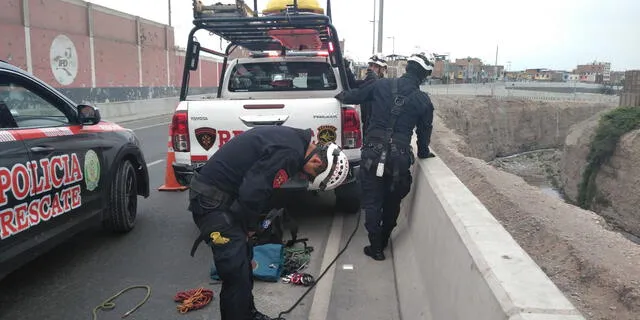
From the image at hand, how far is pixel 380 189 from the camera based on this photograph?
4680 mm

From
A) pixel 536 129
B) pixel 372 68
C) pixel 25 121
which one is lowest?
pixel 536 129

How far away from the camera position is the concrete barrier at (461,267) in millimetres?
1936

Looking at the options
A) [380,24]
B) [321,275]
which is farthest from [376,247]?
[380,24]

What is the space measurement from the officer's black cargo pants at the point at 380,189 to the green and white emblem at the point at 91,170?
2.44 metres

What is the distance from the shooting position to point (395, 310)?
3.72m

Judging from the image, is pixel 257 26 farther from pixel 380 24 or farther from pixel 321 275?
pixel 380 24

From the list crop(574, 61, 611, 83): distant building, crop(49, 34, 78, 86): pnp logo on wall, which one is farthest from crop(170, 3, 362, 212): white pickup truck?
crop(574, 61, 611, 83): distant building

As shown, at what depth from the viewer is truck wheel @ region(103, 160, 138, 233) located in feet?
16.6

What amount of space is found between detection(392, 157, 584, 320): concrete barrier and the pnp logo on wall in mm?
20043

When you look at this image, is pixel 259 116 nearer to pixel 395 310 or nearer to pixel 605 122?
pixel 395 310

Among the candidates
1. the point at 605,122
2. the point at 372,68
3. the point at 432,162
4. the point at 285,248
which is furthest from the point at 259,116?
the point at 605,122

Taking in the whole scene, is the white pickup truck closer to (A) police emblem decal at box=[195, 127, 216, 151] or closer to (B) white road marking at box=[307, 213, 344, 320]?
(A) police emblem decal at box=[195, 127, 216, 151]

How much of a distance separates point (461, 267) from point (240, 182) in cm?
135

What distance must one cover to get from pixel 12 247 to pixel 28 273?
105cm
